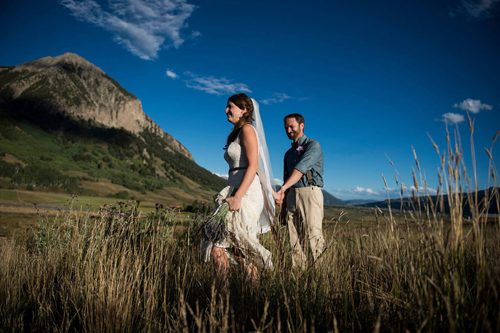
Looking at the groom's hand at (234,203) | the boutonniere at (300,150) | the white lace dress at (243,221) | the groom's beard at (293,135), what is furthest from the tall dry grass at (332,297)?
the groom's beard at (293,135)

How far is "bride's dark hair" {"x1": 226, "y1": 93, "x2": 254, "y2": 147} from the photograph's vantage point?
2611 millimetres

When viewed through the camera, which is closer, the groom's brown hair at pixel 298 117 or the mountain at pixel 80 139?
the groom's brown hair at pixel 298 117

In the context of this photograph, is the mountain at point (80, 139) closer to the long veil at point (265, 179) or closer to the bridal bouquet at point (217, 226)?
the long veil at point (265, 179)

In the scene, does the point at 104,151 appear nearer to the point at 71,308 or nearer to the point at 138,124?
the point at 138,124

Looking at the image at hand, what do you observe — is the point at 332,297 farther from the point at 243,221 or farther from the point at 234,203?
the point at 234,203

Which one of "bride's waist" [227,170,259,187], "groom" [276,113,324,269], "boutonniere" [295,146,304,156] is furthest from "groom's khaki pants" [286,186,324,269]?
"bride's waist" [227,170,259,187]

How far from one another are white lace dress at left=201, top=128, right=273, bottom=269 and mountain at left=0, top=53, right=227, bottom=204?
206ft

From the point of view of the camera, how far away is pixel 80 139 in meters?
110

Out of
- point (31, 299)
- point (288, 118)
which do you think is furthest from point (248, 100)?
point (31, 299)

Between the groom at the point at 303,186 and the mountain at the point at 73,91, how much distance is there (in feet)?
448

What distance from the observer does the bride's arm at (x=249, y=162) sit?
2324 millimetres

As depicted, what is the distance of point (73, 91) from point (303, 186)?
146396 millimetres

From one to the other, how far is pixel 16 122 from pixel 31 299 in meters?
126

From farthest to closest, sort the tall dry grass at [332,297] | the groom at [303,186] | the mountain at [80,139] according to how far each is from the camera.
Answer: the mountain at [80,139] < the groom at [303,186] < the tall dry grass at [332,297]
